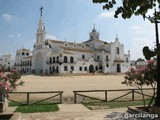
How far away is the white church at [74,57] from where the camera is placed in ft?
217

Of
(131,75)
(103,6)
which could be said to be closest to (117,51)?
(131,75)

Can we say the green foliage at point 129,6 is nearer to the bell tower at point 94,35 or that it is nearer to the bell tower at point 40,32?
the bell tower at point 40,32

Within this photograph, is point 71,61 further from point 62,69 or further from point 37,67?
point 37,67

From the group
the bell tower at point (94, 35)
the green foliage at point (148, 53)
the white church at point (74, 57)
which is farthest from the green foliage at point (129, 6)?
the bell tower at point (94, 35)

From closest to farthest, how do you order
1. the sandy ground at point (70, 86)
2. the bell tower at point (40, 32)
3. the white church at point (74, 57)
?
1. the sandy ground at point (70, 86)
2. the white church at point (74, 57)
3. the bell tower at point (40, 32)

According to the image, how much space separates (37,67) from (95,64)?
21.1 metres

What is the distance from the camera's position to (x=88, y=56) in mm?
75750

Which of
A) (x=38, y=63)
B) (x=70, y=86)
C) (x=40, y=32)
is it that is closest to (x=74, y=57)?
(x=38, y=63)

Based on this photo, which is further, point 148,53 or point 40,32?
point 40,32

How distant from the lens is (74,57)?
67.4m

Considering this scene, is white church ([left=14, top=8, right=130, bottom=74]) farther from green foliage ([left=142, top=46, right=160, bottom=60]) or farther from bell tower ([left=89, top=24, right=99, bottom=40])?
green foliage ([left=142, top=46, right=160, bottom=60])

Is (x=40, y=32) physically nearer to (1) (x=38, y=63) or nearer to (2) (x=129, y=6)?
(1) (x=38, y=63)

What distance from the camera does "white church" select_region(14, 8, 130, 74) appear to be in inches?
2608

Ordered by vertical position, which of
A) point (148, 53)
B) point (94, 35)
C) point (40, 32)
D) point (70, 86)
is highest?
point (94, 35)
